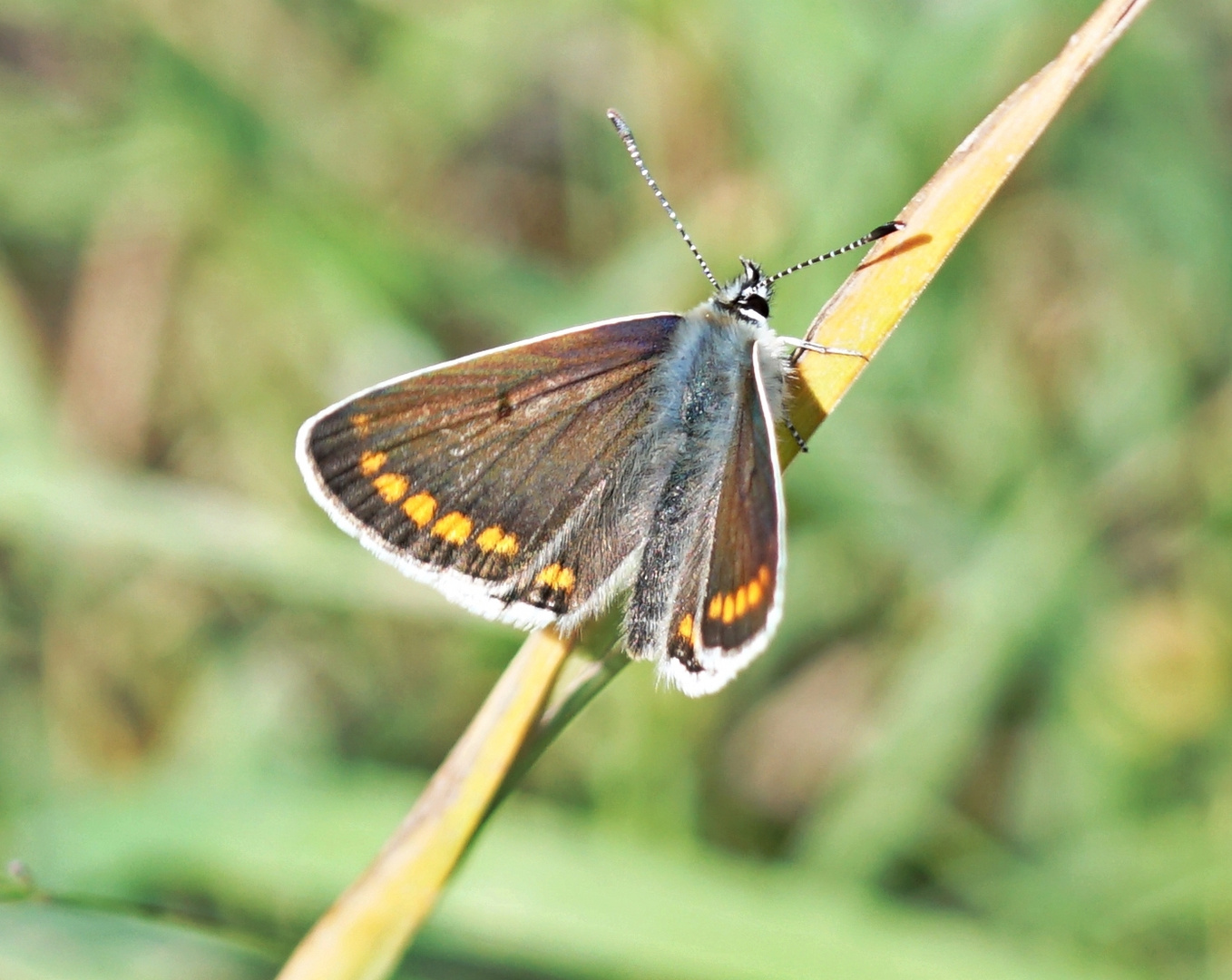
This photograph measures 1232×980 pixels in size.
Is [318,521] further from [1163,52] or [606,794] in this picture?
[1163,52]

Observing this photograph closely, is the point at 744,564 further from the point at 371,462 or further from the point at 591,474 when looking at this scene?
the point at 371,462

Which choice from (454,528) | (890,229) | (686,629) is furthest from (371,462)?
(890,229)

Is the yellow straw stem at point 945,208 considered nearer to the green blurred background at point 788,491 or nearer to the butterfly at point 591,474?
the butterfly at point 591,474

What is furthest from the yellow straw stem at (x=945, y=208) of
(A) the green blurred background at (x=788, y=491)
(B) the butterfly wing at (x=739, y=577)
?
(A) the green blurred background at (x=788, y=491)

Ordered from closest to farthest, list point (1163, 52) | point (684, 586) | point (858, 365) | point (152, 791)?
1. point (858, 365)
2. point (684, 586)
3. point (152, 791)
4. point (1163, 52)

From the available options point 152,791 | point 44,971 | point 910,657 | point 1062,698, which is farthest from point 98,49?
point 1062,698
